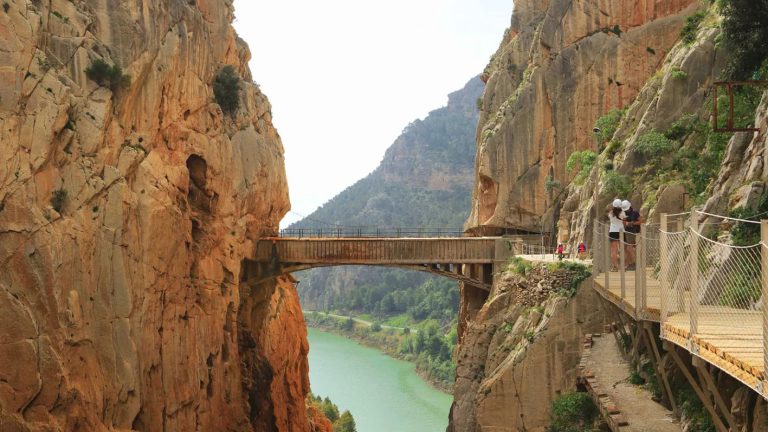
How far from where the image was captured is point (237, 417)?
25172mm

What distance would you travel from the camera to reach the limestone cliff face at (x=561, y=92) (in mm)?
33625

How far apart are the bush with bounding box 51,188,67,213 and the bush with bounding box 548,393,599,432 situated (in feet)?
40.0

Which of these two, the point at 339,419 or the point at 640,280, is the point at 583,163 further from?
the point at 339,419

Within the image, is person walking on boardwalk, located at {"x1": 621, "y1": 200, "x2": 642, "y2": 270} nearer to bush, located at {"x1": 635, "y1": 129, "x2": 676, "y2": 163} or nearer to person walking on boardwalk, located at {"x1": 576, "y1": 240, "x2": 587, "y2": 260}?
person walking on boardwalk, located at {"x1": 576, "y1": 240, "x2": 587, "y2": 260}

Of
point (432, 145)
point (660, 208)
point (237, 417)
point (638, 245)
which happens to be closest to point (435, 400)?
point (237, 417)

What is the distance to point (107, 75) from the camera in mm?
18781

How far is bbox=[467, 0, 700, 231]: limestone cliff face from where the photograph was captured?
33625mm

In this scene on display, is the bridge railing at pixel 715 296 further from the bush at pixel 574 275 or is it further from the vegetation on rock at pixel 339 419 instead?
the vegetation on rock at pixel 339 419

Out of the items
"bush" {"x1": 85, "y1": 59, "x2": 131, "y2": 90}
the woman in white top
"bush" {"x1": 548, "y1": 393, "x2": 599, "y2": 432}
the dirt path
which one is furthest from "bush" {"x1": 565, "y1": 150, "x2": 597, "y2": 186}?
"bush" {"x1": 85, "y1": 59, "x2": 131, "y2": 90}

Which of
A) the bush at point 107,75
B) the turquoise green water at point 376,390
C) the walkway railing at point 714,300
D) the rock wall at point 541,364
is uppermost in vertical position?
the bush at point 107,75

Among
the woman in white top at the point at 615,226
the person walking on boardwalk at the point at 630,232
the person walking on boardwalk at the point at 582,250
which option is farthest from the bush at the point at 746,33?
the person walking on boardwalk at the point at 582,250

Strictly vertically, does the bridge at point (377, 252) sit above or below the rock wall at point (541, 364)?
above

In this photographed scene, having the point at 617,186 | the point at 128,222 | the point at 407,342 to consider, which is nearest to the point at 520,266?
the point at 617,186

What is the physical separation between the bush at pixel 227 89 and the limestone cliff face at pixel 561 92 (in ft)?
51.0
